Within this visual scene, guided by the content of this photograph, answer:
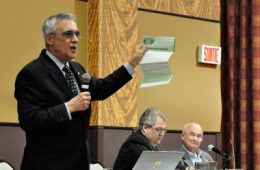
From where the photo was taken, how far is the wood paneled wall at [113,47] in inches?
191

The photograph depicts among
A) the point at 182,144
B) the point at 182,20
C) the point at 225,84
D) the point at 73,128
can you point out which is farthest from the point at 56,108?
the point at 225,84

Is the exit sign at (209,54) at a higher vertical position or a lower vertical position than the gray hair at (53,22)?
lower

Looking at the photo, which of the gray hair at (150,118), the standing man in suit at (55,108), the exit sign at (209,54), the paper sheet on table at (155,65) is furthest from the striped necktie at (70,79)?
the exit sign at (209,54)

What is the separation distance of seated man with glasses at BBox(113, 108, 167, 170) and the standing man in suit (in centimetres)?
139

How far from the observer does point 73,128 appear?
241 centimetres

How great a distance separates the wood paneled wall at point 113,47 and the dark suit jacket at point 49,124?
2354mm

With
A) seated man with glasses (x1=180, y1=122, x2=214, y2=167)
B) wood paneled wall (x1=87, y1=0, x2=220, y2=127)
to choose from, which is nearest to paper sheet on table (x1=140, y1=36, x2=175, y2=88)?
wood paneled wall (x1=87, y1=0, x2=220, y2=127)

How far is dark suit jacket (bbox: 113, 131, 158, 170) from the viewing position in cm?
380

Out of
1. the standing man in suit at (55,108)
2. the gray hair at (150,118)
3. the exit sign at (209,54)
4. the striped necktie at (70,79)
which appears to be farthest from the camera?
the exit sign at (209,54)

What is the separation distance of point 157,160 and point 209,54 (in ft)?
9.02

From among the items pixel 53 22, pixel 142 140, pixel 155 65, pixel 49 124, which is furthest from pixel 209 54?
pixel 49 124

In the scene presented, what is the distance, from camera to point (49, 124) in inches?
91.5

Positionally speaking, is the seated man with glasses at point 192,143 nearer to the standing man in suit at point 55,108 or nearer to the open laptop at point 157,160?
the open laptop at point 157,160

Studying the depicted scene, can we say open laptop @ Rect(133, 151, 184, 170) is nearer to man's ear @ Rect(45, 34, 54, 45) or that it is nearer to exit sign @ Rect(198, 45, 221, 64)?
man's ear @ Rect(45, 34, 54, 45)
